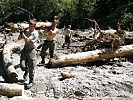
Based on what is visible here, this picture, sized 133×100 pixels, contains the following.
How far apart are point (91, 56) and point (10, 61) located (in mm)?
3076

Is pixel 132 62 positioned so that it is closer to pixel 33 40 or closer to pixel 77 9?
pixel 33 40

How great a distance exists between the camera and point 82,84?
1015 cm

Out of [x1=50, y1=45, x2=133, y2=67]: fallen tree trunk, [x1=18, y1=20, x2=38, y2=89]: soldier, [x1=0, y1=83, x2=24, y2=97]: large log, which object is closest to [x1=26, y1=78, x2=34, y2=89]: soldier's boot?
[x1=18, y1=20, x2=38, y2=89]: soldier

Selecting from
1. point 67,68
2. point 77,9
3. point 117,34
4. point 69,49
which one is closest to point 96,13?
point 77,9

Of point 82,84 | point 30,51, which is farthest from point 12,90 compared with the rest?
point 82,84

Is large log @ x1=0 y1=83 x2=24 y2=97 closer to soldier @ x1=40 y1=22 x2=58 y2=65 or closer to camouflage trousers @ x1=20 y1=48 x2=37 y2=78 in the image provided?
camouflage trousers @ x1=20 y1=48 x2=37 y2=78

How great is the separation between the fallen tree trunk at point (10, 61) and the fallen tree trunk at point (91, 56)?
1678 mm

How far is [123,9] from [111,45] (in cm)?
1291

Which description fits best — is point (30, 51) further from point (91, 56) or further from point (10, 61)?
point (91, 56)

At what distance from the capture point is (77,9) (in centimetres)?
2703

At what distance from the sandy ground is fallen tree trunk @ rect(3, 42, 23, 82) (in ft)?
1.04

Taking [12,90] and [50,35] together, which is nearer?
[12,90]

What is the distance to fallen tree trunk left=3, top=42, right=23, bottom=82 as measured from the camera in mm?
10328

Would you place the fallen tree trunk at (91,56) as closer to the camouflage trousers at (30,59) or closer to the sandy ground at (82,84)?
the sandy ground at (82,84)
